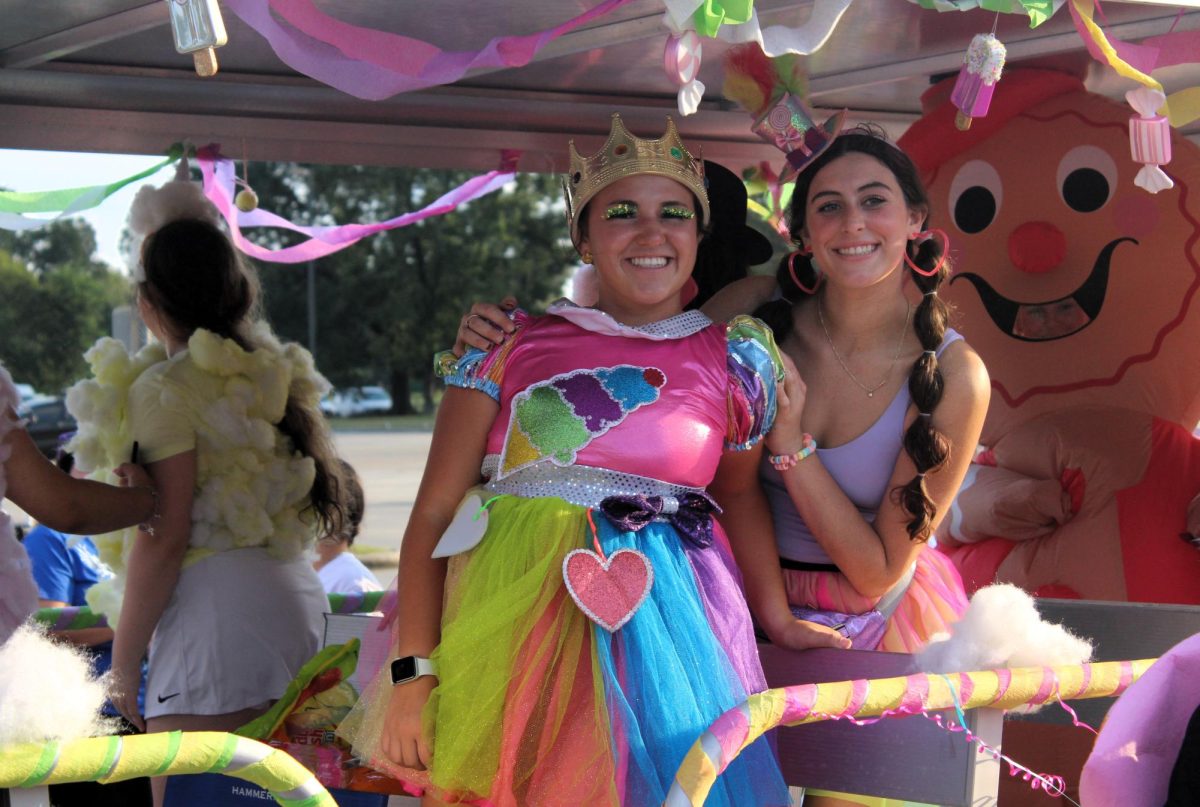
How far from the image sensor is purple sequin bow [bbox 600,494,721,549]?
92.0 inches

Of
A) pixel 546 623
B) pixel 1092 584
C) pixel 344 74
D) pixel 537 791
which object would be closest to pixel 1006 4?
pixel 344 74

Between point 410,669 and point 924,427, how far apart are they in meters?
1.08

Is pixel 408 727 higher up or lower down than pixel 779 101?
lower down

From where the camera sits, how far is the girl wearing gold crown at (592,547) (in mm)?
2193

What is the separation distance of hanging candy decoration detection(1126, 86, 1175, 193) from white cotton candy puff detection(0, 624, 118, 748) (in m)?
1.98

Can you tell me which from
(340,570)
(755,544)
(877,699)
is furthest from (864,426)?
(340,570)

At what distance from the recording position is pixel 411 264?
3325cm

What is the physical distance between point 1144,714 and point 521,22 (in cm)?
185

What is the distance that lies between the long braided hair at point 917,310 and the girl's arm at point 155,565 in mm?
1455

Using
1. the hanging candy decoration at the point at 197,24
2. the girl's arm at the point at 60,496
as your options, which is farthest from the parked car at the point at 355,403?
the hanging candy decoration at the point at 197,24

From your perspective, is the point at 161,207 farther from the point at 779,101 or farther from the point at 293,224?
the point at 779,101

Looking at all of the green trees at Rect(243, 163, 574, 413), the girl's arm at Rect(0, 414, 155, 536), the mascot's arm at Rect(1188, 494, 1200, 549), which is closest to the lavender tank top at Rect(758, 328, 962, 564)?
the mascot's arm at Rect(1188, 494, 1200, 549)

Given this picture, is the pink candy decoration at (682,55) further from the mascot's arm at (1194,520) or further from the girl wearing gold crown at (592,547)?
the mascot's arm at (1194,520)

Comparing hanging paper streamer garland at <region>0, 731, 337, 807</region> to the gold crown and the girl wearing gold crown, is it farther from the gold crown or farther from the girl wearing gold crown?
the gold crown
